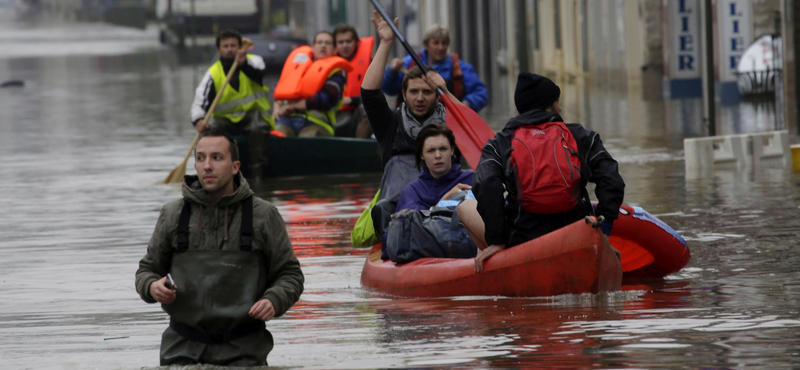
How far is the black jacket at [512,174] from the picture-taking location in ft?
22.5

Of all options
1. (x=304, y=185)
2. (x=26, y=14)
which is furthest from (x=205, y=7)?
(x=26, y=14)

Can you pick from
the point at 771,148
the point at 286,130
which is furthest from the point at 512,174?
the point at 286,130

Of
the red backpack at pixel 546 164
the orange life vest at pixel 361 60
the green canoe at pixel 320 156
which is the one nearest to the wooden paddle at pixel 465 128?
the red backpack at pixel 546 164

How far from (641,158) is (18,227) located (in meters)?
6.79

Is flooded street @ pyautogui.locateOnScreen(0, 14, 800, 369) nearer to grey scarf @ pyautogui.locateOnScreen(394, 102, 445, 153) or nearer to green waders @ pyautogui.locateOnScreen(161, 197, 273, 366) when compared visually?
green waders @ pyautogui.locateOnScreen(161, 197, 273, 366)

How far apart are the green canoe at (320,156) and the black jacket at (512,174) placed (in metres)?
8.51

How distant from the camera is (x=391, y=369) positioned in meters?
5.72

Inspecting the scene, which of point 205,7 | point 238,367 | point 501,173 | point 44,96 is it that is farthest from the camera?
point 205,7

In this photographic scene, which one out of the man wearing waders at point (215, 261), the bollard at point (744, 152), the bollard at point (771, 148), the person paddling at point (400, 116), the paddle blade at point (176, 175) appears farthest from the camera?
the paddle blade at point (176, 175)

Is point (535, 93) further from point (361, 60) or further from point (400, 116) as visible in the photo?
point (361, 60)

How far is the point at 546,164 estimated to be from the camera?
6844 mm

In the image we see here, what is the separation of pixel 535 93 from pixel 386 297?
64.0 inches

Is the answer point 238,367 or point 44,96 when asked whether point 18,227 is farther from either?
point 44,96

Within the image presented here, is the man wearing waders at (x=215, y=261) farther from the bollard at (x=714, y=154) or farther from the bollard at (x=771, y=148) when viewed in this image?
the bollard at (x=771, y=148)
